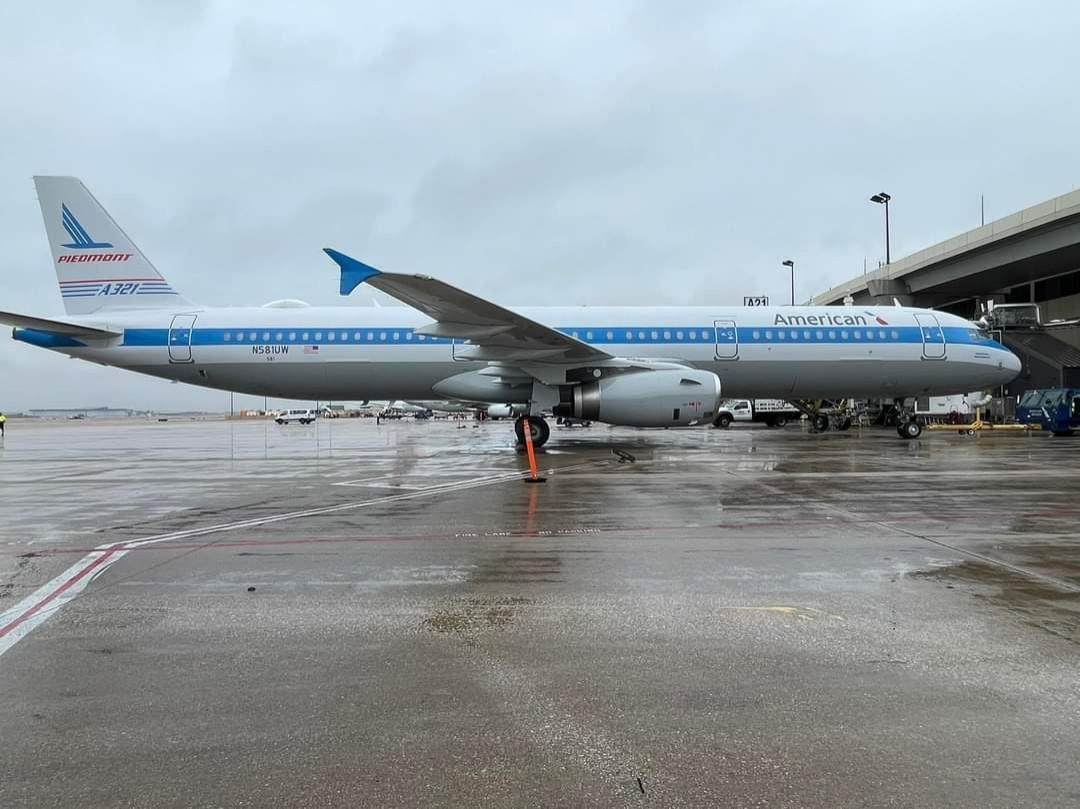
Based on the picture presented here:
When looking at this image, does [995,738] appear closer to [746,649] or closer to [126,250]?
[746,649]

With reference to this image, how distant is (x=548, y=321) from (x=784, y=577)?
45.2ft

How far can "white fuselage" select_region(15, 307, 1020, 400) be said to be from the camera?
17500mm

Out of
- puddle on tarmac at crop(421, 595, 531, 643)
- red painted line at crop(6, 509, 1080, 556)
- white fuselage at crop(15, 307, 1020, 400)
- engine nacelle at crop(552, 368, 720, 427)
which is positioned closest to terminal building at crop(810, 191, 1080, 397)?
white fuselage at crop(15, 307, 1020, 400)

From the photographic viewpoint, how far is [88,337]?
17.3 metres

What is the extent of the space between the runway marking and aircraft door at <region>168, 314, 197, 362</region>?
36.1 feet

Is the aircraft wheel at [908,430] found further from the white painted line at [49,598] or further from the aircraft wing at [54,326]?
the aircraft wing at [54,326]

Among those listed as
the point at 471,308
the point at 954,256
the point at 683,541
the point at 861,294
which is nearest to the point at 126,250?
the point at 471,308

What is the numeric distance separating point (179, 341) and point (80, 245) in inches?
147

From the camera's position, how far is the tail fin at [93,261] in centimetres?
1748

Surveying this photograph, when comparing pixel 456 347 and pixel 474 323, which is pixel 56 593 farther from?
pixel 456 347

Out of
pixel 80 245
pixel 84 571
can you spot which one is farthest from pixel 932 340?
pixel 80 245

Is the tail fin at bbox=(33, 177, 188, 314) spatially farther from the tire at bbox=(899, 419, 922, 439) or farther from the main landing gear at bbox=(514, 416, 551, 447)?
the tire at bbox=(899, 419, 922, 439)

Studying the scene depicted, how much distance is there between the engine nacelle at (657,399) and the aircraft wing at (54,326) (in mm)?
12291

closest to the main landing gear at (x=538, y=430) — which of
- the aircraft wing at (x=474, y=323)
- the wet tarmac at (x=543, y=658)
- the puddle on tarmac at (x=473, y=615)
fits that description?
the aircraft wing at (x=474, y=323)
